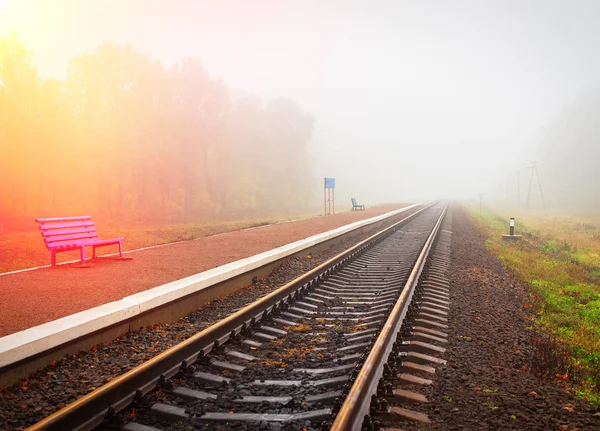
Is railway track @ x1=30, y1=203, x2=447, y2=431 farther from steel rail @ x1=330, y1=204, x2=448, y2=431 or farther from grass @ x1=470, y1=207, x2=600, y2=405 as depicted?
grass @ x1=470, y1=207, x2=600, y2=405

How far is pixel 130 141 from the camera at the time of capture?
38531 millimetres

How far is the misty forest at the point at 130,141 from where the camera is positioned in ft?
102

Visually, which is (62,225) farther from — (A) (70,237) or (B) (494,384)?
(B) (494,384)

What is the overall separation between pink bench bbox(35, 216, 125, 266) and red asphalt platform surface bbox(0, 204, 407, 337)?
0.49 m

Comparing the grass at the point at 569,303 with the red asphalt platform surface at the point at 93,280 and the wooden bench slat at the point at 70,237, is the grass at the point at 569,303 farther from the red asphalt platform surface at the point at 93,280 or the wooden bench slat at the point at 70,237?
the wooden bench slat at the point at 70,237

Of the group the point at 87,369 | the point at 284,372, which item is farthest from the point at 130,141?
the point at 284,372

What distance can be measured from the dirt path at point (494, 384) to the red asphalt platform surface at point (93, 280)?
464 centimetres

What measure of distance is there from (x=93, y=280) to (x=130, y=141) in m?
32.5

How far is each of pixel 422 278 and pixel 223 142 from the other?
145 ft

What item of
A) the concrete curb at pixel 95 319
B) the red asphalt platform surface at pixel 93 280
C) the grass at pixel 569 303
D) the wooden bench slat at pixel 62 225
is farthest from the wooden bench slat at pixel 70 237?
the grass at pixel 569 303

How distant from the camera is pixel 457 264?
40.5 ft

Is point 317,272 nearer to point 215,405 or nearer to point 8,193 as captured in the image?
point 215,405

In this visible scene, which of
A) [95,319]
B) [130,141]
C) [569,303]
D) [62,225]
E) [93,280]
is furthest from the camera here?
[130,141]

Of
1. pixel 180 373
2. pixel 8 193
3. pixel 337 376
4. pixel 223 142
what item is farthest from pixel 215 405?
pixel 223 142
